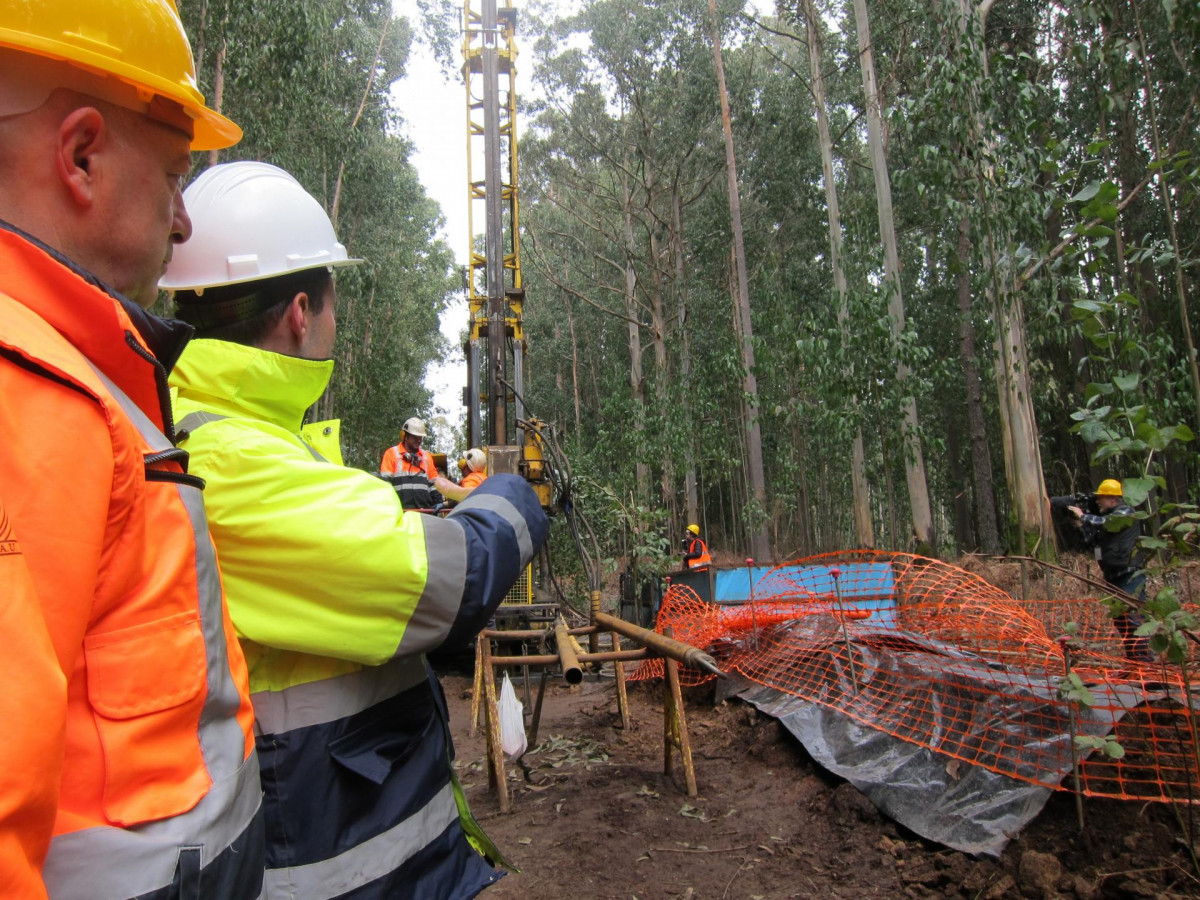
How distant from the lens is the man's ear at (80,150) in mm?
786

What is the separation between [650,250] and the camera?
24438 millimetres

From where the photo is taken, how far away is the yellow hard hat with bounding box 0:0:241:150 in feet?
2.53

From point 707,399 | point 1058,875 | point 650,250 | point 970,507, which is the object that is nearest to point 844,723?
point 1058,875

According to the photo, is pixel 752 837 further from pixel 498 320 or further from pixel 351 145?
pixel 351 145

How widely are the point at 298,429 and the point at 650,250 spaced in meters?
23.9

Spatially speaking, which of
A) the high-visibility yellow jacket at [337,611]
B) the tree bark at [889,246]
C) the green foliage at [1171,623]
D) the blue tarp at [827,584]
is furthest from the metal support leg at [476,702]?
the tree bark at [889,246]

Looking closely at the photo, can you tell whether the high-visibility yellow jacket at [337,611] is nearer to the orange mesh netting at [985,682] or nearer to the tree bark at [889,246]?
the orange mesh netting at [985,682]

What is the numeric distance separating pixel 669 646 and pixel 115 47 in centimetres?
193

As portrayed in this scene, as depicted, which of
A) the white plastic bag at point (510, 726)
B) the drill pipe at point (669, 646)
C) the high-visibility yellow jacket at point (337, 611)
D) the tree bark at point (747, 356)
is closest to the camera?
the high-visibility yellow jacket at point (337, 611)

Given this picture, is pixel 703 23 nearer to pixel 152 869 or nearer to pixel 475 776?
pixel 475 776

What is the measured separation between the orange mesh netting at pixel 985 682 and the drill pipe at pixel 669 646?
1596mm

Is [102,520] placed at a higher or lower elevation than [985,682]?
higher

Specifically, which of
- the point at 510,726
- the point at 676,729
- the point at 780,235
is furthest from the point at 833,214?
the point at 510,726

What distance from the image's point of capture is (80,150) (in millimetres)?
802
